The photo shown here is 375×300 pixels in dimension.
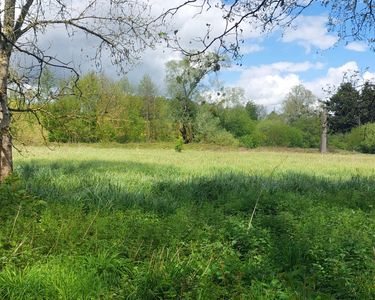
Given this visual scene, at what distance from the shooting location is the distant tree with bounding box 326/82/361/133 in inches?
428

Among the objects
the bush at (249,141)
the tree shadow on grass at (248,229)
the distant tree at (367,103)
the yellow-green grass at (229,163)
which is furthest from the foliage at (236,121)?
the tree shadow on grass at (248,229)

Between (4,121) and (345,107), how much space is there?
32.3ft

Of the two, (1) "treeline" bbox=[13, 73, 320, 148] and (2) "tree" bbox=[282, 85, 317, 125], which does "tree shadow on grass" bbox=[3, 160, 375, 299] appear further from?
(2) "tree" bbox=[282, 85, 317, 125]

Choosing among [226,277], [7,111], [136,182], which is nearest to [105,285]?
[226,277]

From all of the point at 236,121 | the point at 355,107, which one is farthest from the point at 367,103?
the point at 236,121

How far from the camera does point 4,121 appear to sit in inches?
292

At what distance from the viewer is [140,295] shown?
373 centimetres

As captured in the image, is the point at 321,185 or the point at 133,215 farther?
the point at 321,185

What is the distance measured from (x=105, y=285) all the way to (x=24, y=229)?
204cm

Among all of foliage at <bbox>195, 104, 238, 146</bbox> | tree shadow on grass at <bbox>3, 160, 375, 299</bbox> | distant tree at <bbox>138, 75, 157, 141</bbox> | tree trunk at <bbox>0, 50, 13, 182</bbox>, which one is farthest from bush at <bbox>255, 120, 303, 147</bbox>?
tree trunk at <bbox>0, 50, 13, 182</bbox>

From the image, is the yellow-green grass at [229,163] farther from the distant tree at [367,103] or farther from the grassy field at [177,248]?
the distant tree at [367,103]

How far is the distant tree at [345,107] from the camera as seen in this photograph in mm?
10872

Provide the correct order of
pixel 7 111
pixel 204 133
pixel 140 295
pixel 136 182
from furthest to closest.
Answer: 1. pixel 204 133
2. pixel 136 182
3. pixel 7 111
4. pixel 140 295

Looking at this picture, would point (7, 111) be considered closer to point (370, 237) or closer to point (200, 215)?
point (200, 215)
